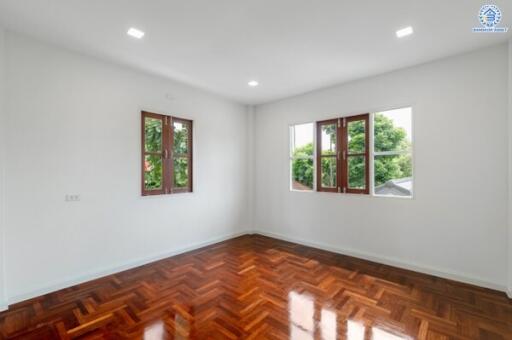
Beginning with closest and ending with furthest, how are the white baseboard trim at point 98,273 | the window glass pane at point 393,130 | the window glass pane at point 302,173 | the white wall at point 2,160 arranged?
the white wall at point 2,160 < the white baseboard trim at point 98,273 < the window glass pane at point 393,130 < the window glass pane at point 302,173

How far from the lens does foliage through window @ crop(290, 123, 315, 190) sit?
4668 mm

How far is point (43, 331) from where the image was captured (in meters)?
2.14

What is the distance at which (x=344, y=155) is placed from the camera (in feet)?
13.7

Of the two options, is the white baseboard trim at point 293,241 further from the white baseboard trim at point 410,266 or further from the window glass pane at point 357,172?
the window glass pane at point 357,172

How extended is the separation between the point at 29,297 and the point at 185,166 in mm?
2567

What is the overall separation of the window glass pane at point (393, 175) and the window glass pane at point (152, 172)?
3.51 m

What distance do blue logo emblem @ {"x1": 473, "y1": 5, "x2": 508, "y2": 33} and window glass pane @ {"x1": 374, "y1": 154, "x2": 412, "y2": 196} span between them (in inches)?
64.1

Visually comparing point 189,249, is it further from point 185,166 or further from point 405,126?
point 405,126

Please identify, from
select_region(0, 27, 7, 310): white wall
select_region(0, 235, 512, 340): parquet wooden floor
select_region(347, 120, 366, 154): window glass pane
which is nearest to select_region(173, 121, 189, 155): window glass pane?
select_region(0, 235, 512, 340): parquet wooden floor

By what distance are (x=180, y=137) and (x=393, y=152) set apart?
3.51 metres

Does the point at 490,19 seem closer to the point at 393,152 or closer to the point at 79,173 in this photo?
the point at 393,152

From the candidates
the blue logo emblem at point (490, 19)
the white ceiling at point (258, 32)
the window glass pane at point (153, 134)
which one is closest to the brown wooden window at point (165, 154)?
the window glass pane at point (153, 134)

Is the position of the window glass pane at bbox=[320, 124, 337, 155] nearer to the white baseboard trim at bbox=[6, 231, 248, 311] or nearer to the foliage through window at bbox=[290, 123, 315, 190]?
the foliage through window at bbox=[290, 123, 315, 190]

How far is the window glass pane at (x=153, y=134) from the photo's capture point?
380cm
